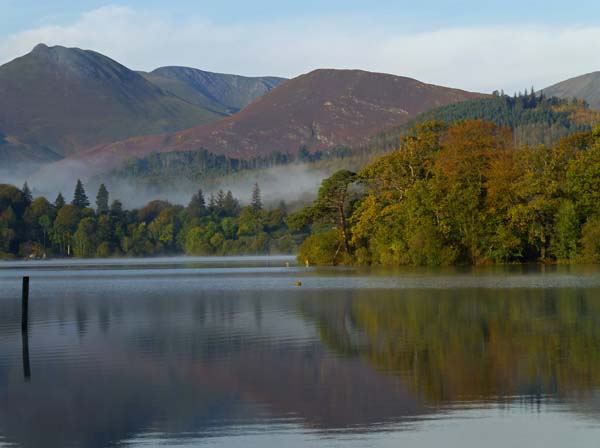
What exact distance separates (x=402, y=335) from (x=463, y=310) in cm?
892

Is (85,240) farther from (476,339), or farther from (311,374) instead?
(311,374)

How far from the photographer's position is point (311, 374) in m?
23.9

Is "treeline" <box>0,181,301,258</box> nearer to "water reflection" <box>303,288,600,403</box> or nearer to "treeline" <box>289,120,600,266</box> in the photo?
"treeline" <box>289,120,600,266</box>

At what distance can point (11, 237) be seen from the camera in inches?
7328

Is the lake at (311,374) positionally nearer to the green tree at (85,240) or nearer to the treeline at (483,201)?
the treeline at (483,201)

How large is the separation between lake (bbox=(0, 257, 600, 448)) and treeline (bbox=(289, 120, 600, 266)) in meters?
41.0

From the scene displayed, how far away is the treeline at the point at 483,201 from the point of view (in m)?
85.9

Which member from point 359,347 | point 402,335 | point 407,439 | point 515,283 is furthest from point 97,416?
point 515,283

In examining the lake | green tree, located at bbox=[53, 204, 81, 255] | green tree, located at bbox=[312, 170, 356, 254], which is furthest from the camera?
green tree, located at bbox=[53, 204, 81, 255]


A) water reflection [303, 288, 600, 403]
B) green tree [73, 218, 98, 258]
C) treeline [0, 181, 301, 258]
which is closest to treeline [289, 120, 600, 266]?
water reflection [303, 288, 600, 403]

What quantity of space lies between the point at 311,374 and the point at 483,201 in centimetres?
6719

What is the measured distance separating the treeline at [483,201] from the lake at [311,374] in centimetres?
4103

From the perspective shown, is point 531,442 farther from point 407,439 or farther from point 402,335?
point 402,335

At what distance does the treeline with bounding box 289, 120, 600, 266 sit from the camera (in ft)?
282
